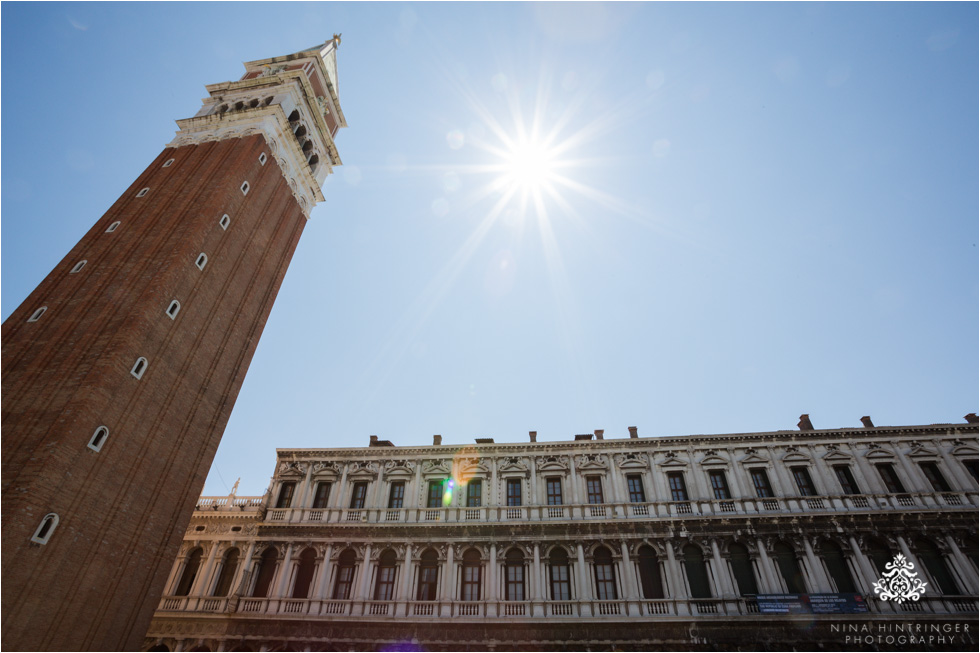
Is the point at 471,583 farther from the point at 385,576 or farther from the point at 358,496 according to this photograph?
the point at 358,496

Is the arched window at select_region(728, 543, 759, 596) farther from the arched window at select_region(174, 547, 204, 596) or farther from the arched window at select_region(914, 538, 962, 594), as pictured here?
the arched window at select_region(174, 547, 204, 596)

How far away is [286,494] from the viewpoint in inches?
1075

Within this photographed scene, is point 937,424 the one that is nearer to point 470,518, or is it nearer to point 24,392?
point 470,518

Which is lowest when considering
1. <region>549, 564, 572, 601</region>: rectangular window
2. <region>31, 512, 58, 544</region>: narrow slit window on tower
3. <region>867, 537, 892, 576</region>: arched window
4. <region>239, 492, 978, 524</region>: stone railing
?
<region>31, 512, 58, 544</region>: narrow slit window on tower

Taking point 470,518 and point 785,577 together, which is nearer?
point 785,577

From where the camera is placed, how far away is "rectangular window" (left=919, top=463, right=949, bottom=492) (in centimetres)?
2458

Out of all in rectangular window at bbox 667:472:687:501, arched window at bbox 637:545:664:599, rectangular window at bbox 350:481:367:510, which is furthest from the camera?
rectangular window at bbox 350:481:367:510

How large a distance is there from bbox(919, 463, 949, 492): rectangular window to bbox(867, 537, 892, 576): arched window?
4444 mm

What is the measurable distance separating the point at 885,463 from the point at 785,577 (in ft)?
27.1

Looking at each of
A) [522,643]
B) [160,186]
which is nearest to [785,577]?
[522,643]

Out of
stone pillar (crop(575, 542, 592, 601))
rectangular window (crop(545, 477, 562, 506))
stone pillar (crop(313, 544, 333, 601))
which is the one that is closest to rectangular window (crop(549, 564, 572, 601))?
stone pillar (crop(575, 542, 592, 601))

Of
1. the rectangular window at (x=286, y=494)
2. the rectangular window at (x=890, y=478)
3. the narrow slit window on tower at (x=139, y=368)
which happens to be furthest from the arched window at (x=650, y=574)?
the narrow slit window on tower at (x=139, y=368)

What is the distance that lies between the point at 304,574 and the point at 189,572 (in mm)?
5926

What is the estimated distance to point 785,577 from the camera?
73.4 feet
